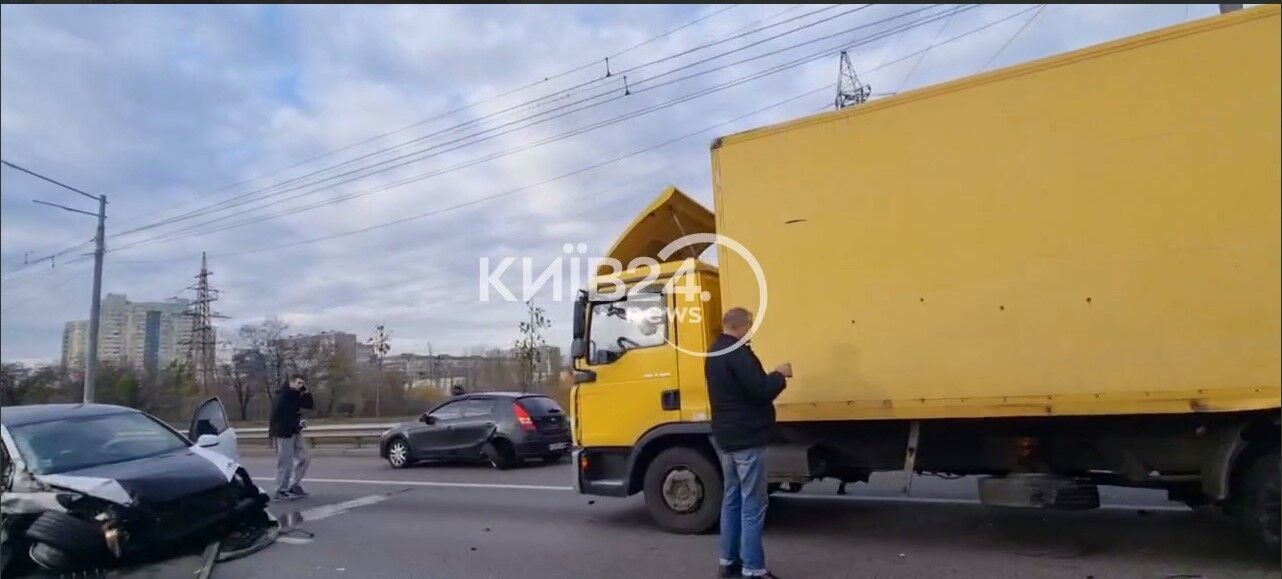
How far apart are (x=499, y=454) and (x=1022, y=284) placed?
989cm

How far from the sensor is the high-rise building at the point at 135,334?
1031 centimetres

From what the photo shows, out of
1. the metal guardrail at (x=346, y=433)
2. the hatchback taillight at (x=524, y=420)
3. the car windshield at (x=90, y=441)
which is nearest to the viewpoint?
the car windshield at (x=90, y=441)

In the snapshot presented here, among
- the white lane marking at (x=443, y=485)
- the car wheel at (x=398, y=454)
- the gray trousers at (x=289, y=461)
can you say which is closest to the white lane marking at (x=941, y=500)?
the white lane marking at (x=443, y=485)

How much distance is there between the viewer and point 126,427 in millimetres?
7680

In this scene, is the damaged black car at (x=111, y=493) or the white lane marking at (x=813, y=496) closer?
the damaged black car at (x=111, y=493)

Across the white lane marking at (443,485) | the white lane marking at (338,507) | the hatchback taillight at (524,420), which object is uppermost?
the hatchback taillight at (524,420)

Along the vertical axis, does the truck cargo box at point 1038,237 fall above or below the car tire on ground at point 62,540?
above

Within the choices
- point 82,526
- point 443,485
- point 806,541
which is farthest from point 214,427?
point 806,541

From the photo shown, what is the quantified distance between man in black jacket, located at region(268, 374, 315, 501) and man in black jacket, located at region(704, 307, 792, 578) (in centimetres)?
708

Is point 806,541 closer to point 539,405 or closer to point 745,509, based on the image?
point 745,509

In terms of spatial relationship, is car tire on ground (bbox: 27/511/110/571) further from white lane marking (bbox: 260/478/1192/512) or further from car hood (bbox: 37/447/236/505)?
white lane marking (bbox: 260/478/1192/512)

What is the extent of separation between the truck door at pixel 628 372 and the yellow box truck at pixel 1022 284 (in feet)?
0.16

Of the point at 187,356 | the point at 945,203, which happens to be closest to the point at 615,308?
the point at 945,203

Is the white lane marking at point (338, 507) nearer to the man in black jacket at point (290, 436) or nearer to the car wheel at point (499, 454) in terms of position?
the man in black jacket at point (290, 436)
